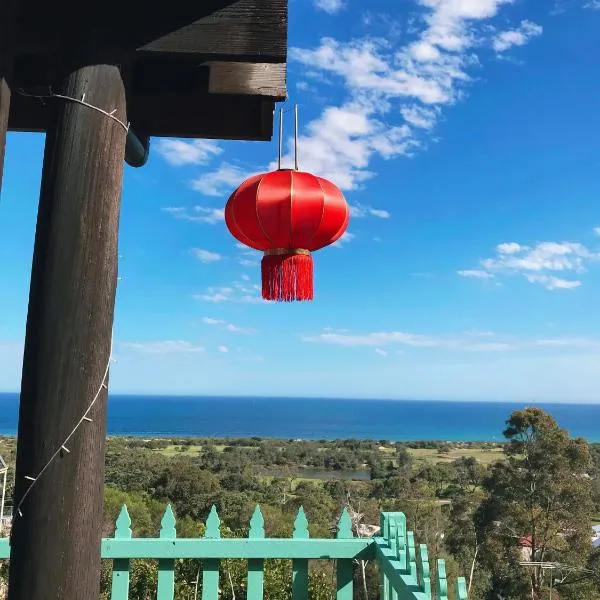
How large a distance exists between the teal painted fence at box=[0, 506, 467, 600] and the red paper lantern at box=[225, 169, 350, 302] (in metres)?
1.14

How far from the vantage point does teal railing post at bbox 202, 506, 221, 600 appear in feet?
8.11

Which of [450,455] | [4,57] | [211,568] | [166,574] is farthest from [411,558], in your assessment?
[450,455]

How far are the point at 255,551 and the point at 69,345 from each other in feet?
5.21

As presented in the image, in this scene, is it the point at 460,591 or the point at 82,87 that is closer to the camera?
the point at 82,87

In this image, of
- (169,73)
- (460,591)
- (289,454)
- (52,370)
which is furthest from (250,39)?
(289,454)

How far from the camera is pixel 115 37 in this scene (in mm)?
1499

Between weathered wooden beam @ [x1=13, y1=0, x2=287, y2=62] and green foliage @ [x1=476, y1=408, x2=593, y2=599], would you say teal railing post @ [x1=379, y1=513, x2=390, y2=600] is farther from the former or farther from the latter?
green foliage @ [x1=476, y1=408, x2=593, y2=599]

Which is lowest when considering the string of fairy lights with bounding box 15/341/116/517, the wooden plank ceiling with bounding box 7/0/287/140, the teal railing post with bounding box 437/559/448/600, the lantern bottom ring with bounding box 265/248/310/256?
the teal railing post with bounding box 437/559/448/600

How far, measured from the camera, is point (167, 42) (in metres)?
1.54

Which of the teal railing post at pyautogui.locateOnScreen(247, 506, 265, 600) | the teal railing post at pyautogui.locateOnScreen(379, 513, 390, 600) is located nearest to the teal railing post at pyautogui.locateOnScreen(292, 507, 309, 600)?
the teal railing post at pyautogui.locateOnScreen(247, 506, 265, 600)

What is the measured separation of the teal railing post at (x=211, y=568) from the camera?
2471 mm

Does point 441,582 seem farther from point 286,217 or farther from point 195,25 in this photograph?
point 195,25

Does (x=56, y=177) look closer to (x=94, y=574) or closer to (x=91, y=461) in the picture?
(x=91, y=461)

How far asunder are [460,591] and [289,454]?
182 feet
